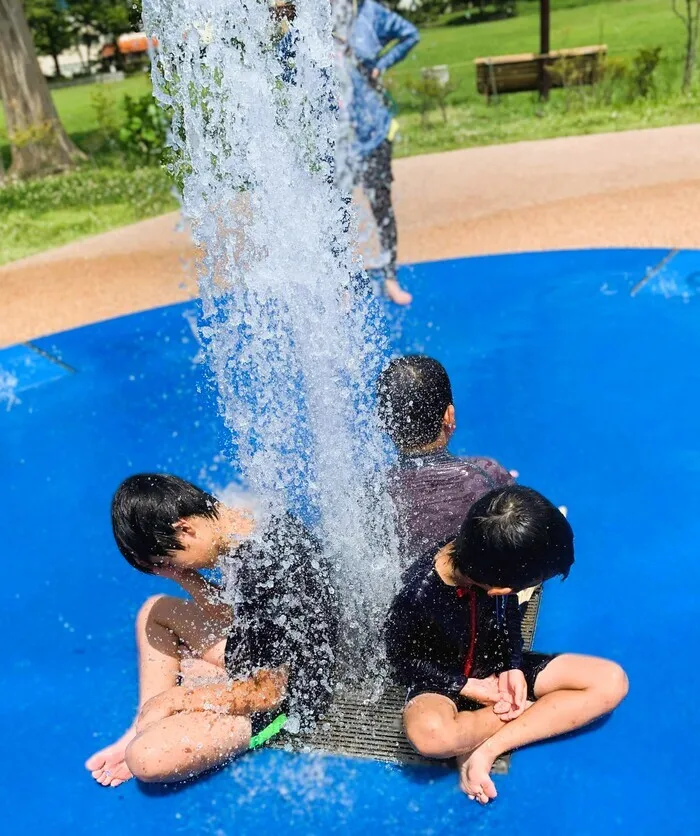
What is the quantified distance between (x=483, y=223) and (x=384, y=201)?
2200 mm

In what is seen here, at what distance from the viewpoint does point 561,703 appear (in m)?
2.10

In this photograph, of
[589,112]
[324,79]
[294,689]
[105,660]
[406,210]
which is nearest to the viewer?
[294,689]

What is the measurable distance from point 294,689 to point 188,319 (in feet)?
11.2

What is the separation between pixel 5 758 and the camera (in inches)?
95.9

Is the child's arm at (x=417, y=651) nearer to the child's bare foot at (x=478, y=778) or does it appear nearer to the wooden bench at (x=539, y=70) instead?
the child's bare foot at (x=478, y=778)

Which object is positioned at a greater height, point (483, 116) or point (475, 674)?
point (475, 674)

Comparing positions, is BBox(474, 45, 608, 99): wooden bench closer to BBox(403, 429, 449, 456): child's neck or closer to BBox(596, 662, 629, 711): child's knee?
BBox(403, 429, 449, 456): child's neck

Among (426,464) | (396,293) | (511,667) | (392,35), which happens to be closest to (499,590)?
(511,667)

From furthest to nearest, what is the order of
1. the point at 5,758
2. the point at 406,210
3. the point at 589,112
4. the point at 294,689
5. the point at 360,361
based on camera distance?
the point at 589,112
the point at 406,210
the point at 360,361
the point at 5,758
the point at 294,689

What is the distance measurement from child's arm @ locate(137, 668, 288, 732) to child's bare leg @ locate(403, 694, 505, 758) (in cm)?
34

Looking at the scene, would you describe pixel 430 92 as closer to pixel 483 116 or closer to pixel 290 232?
pixel 483 116

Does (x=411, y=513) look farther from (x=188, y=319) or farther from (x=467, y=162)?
(x=467, y=162)

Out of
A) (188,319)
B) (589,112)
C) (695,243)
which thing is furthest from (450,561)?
(589,112)

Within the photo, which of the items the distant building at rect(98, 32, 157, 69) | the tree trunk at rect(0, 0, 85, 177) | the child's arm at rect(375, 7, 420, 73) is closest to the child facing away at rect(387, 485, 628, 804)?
the child's arm at rect(375, 7, 420, 73)
